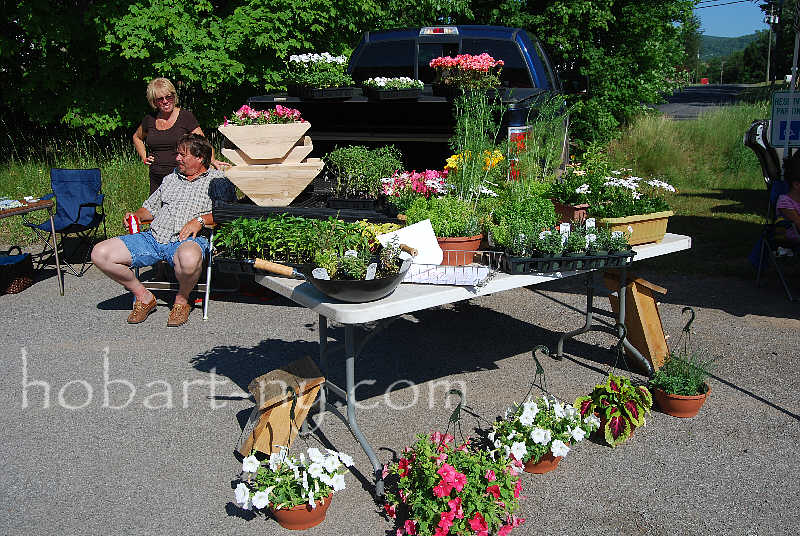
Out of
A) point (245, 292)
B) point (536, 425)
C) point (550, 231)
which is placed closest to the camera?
point (536, 425)

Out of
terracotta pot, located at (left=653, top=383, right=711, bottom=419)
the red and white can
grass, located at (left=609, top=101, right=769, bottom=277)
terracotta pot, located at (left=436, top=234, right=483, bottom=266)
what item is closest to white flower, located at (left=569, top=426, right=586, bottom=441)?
terracotta pot, located at (left=653, top=383, right=711, bottom=419)

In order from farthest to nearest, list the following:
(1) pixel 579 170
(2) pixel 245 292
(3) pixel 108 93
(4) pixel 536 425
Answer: (3) pixel 108 93, (2) pixel 245 292, (1) pixel 579 170, (4) pixel 536 425

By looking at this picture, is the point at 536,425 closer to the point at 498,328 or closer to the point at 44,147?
the point at 498,328

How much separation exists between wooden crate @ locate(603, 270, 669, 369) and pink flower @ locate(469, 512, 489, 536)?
202 centimetres

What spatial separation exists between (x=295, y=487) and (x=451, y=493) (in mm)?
671

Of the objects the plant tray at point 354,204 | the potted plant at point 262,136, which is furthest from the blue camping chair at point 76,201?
the plant tray at point 354,204

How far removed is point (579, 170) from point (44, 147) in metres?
11.5

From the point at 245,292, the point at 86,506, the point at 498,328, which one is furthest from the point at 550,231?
the point at 245,292

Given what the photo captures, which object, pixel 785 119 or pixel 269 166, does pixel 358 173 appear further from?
pixel 785 119

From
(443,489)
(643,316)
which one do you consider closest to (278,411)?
(443,489)

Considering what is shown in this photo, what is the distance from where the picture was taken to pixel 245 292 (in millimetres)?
6371

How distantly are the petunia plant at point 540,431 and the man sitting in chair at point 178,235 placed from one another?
2991mm

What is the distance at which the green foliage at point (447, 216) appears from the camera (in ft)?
11.9

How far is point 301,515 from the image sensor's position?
2.98 m
